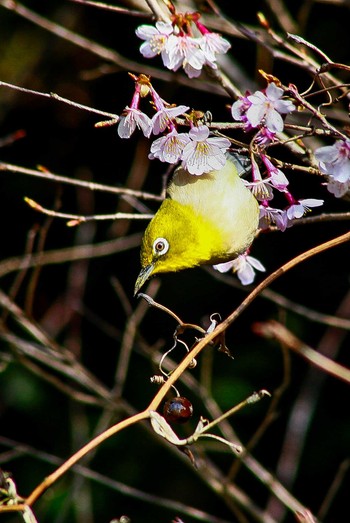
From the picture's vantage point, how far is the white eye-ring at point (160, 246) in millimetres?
2348

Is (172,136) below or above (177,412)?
above

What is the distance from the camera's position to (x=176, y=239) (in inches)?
93.4

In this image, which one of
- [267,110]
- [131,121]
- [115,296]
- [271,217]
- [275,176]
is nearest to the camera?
[267,110]

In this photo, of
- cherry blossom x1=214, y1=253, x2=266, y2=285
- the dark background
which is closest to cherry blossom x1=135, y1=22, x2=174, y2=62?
cherry blossom x1=214, y1=253, x2=266, y2=285

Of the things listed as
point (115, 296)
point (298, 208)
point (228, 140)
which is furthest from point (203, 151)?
point (115, 296)

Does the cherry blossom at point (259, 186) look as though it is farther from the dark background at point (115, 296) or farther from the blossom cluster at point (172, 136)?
the dark background at point (115, 296)

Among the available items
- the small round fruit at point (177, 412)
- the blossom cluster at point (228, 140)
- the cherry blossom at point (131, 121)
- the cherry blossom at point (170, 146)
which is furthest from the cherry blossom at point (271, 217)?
the small round fruit at point (177, 412)

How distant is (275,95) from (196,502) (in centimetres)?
425

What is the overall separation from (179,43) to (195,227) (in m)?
0.66

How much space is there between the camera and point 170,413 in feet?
5.27

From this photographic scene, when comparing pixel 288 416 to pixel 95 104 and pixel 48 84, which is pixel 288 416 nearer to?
pixel 95 104

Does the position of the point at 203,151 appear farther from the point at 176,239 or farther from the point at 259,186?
the point at 176,239

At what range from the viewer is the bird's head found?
2.36 meters

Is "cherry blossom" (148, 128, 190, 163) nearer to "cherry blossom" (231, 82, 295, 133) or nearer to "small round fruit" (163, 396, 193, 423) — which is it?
"cherry blossom" (231, 82, 295, 133)
